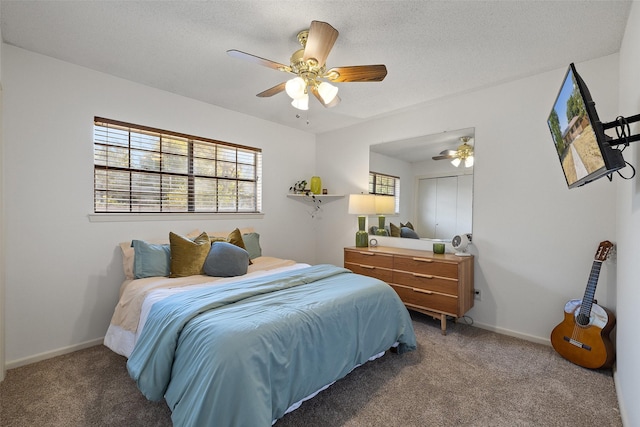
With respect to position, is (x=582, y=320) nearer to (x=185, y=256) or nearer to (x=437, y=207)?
(x=437, y=207)

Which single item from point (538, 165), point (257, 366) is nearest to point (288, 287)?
point (257, 366)

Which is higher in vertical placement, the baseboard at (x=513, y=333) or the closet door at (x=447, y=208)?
the closet door at (x=447, y=208)

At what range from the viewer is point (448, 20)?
1.94 m

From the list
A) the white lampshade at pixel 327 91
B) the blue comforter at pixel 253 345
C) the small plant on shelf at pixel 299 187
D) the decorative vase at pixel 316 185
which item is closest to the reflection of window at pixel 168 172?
the small plant on shelf at pixel 299 187

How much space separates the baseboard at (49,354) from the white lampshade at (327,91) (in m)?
3.05

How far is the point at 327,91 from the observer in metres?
2.19

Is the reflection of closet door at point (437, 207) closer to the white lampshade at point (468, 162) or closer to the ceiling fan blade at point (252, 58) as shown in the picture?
the white lampshade at point (468, 162)

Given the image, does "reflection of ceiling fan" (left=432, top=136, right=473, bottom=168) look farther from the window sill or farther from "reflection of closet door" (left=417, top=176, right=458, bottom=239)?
the window sill

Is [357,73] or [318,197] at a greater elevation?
[357,73]

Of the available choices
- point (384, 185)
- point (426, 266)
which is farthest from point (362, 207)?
point (426, 266)

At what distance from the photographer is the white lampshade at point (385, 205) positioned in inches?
149

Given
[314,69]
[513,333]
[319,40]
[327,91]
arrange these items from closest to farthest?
[319,40] → [314,69] → [327,91] → [513,333]

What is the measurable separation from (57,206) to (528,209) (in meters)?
4.35

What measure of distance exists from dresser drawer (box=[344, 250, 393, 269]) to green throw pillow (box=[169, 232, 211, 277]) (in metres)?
1.78
